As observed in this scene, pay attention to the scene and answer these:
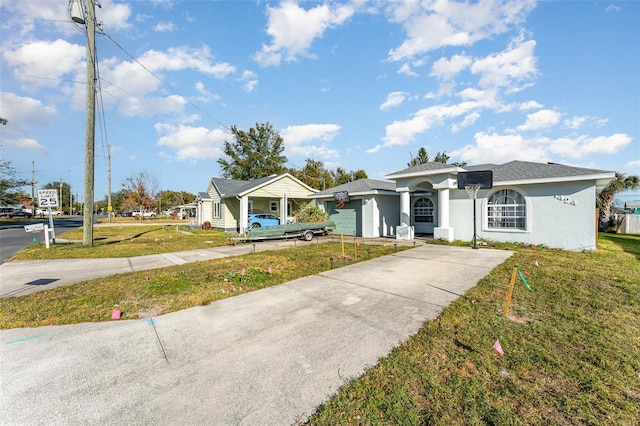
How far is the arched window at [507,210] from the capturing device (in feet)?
40.3

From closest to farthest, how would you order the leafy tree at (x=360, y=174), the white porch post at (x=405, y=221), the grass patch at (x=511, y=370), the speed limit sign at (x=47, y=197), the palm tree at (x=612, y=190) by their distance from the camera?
1. the grass patch at (x=511, y=370)
2. the speed limit sign at (x=47, y=197)
3. the white porch post at (x=405, y=221)
4. the palm tree at (x=612, y=190)
5. the leafy tree at (x=360, y=174)

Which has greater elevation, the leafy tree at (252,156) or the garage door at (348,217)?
the leafy tree at (252,156)

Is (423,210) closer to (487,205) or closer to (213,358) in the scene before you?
(487,205)

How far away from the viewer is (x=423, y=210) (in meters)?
17.5


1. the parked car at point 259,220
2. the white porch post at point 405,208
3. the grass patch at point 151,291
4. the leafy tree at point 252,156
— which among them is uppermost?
the leafy tree at point 252,156

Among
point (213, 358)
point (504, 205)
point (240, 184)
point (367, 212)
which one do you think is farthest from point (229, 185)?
point (213, 358)

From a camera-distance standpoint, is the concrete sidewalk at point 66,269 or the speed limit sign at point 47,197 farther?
the speed limit sign at point 47,197

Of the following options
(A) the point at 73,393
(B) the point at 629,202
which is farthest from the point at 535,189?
(B) the point at 629,202

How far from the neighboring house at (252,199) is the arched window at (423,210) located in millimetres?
7956

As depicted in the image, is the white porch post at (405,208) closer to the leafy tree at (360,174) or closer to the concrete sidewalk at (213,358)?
the concrete sidewalk at (213,358)

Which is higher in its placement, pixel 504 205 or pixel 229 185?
pixel 229 185

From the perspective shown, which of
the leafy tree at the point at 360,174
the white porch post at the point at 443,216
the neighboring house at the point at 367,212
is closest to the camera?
the white porch post at the point at 443,216

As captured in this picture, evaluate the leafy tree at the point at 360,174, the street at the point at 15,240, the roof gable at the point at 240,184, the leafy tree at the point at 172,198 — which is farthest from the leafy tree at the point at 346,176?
the leafy tree at the point at 172,198

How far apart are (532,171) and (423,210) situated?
6298 millimetres
